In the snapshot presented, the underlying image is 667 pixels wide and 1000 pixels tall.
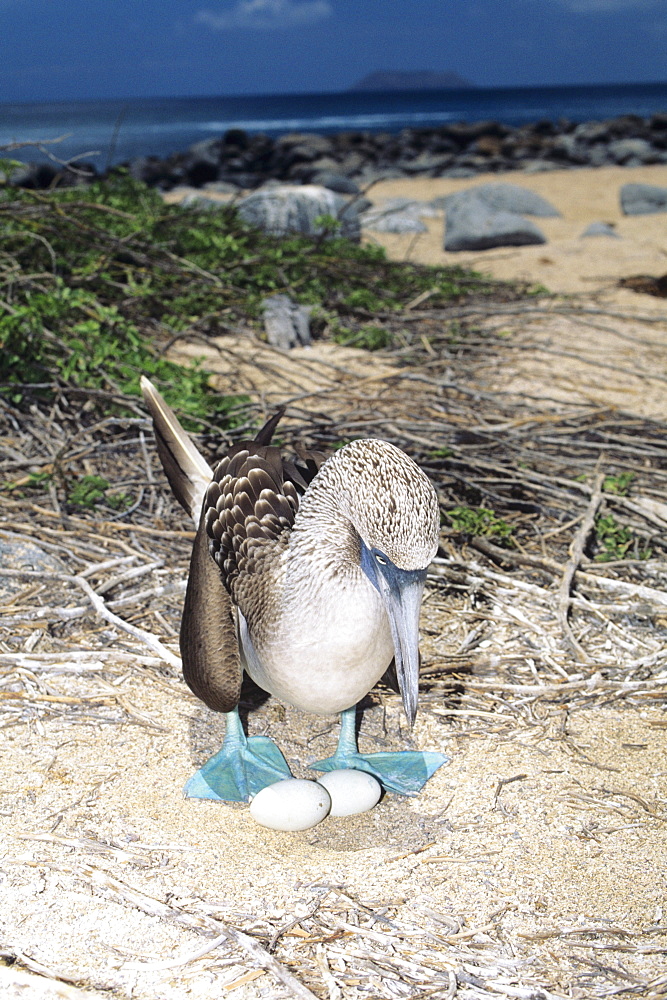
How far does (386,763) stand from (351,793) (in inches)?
9.2

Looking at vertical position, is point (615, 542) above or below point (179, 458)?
below

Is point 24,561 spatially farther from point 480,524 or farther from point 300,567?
point 480,524

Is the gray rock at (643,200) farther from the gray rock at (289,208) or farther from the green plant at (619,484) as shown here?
the green plant at (619,484)

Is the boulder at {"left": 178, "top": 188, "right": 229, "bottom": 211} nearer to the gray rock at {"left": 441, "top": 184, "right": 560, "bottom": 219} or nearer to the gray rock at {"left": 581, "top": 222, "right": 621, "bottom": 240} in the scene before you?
the gray rock at {"left": 441, "top": 184, "right": 560, "bottom": 219}

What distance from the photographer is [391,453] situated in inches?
88.5

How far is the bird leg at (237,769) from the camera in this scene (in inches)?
102

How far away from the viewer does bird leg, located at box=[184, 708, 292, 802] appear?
2.59 meters

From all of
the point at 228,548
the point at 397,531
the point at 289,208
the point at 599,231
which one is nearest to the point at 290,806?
the point at 228,548

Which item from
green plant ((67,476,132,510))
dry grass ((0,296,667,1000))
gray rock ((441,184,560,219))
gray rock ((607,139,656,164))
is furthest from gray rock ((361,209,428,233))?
gray rock ((607,139,656,164))

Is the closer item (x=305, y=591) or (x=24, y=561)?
(x=305, y=591)

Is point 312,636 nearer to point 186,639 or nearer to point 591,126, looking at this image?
point 186,639

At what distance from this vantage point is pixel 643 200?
14625 mm

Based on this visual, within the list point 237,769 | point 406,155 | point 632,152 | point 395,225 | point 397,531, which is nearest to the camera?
point 397,531

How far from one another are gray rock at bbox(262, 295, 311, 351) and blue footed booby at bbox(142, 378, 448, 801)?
11.2 feet
